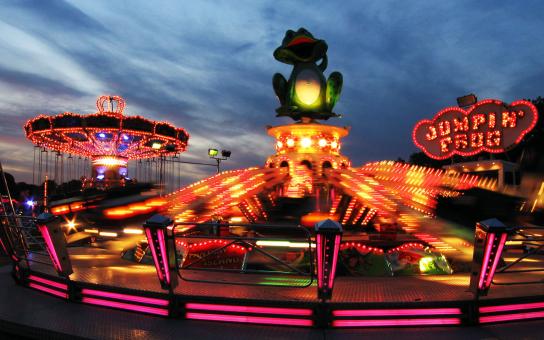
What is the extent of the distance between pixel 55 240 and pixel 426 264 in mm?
6510

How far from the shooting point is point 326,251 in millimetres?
5270

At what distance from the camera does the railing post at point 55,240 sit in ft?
21.6

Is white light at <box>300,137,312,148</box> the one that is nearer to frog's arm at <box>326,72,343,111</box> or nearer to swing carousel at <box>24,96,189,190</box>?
frog's arm at <box>326,72,343,111</box>

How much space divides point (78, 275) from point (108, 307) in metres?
1.64

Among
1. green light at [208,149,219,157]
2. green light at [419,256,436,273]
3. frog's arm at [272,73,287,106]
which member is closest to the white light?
frog's arm at [272,73,287,106]

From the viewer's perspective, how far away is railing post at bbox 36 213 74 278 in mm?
6594

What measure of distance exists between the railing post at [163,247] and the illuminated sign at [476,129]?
1690 centimetres

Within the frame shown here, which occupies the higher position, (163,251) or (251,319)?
(163,251)

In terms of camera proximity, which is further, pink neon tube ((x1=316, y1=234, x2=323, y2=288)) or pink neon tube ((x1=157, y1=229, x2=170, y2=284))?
pink neon tube ((x1=157, y1=229, x2=170, y2=284))

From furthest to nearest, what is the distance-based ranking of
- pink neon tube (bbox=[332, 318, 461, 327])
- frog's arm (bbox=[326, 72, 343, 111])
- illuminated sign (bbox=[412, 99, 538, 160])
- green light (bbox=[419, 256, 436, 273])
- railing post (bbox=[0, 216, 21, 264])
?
Answer: 1. illuminated sign (bbox=[412, 99, 538, 160])
2. frog's arm (bbox=[326, 72, 343, 111])
3. green light (bbox=[419, 256, 436, 273])
4. railing post (bbox=[0, 216, 21, 264])
5. pink neon tube (bbox=[332, 318, 461, 327])

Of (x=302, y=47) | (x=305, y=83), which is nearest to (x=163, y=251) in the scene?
(x=305, y=83)

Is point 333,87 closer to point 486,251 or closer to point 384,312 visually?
point 486,251

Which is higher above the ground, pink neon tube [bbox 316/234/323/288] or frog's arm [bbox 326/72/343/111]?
frog's arm [bbox 326/72/343/111]

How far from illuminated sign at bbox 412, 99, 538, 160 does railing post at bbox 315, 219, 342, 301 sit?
52.5ft
